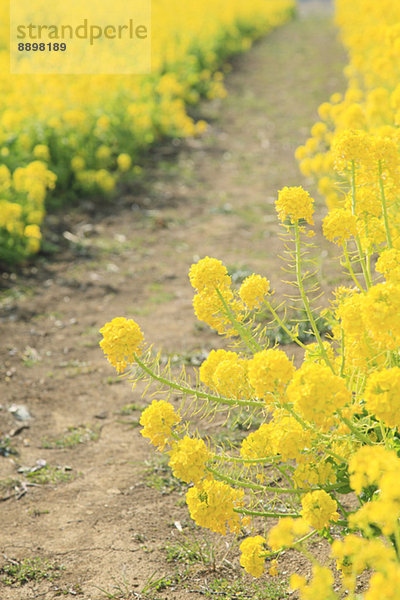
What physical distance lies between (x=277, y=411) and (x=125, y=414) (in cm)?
197

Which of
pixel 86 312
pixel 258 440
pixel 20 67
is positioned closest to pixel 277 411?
pixel 258 440

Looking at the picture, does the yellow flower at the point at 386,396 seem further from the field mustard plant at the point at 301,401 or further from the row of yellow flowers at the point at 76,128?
the row of yellow flowers at the point at 76,128

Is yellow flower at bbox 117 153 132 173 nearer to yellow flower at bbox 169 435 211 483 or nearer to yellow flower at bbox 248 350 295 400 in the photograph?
yellow flower at bbox 169 435 211 483

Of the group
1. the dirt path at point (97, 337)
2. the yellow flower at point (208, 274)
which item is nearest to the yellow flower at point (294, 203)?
the yellow flower at point (208, 274)

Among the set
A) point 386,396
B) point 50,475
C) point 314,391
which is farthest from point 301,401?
point 50,475

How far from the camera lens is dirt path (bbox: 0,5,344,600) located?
305 centimetres

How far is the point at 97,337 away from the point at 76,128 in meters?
3.64

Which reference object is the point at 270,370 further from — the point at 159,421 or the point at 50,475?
the point at 50,475

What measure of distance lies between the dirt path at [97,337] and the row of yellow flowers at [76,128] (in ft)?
1.29

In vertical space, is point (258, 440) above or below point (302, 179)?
below

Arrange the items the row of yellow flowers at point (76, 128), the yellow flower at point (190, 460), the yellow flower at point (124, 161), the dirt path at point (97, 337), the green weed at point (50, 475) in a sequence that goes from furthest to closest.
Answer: the yellow flower at point (124, 161), the row of yellow flowers at point (76, 128), the green weed at point (50, 475), the dirt path at point (97, 337), the yellow flower at point (190, 460)

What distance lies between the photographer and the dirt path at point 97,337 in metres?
3.05

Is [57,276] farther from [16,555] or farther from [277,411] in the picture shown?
[277,411]

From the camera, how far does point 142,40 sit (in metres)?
13.5
